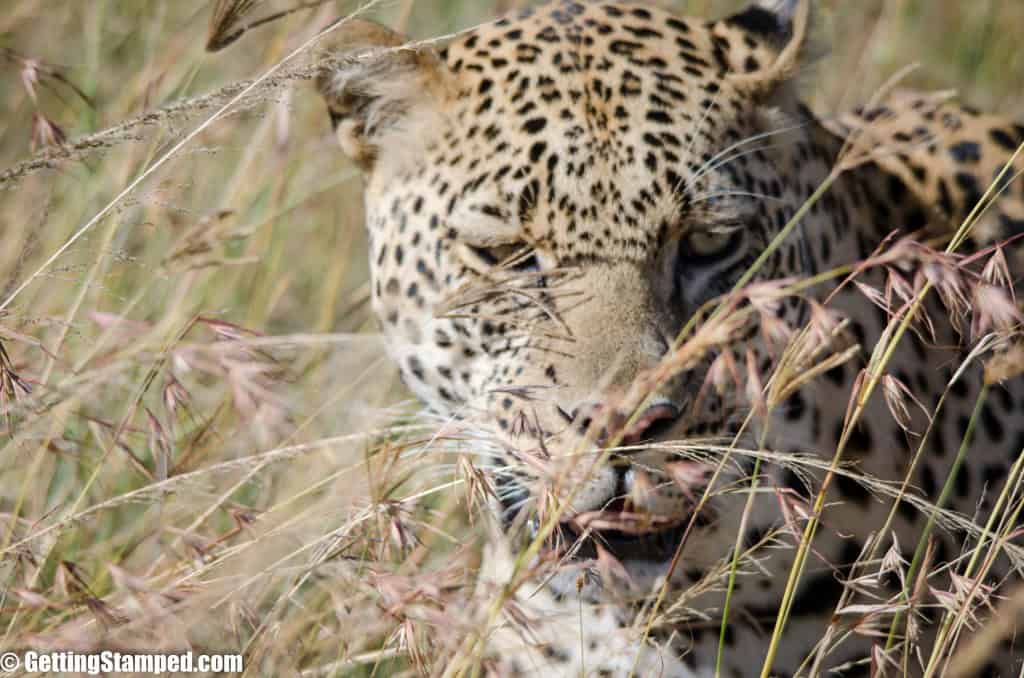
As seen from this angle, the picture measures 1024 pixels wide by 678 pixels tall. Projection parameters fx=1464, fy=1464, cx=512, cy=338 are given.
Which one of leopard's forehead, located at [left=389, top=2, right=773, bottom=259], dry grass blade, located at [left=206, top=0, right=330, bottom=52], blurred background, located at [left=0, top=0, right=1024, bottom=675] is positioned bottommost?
blurred background, located at [left=0, top=0, right=1024, bottom=675]

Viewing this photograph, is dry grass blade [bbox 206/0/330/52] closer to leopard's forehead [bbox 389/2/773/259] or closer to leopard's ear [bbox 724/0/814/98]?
leopard's forehead [bbox 389/2/773/259]

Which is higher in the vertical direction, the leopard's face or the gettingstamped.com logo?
the leopard's face

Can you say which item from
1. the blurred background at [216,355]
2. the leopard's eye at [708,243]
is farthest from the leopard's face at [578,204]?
the blurred background at [216,355]

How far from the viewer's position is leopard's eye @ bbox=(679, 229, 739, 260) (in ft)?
11.1

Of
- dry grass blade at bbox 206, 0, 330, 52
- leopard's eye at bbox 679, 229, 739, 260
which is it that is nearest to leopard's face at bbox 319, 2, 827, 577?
leopard's eye at bbox 679, 229, 739, 260

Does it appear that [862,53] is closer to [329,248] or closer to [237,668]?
[329,248]

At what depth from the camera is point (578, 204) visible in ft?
10.7

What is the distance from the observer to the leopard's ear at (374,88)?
3615mm

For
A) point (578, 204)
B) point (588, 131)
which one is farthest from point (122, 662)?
point (588, 131)

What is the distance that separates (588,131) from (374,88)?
678 millimetres

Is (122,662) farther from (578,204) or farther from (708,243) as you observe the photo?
(708,243)

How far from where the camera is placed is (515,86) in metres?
3.49

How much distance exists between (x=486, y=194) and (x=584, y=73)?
370 mm

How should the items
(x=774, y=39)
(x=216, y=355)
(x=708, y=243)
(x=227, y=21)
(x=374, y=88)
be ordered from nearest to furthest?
1. (x=216, y=355)
2. (x=227, y=21)
3. (x=708, y=243)
4. (x=374, y=88)
5. (x=774, y=39)
